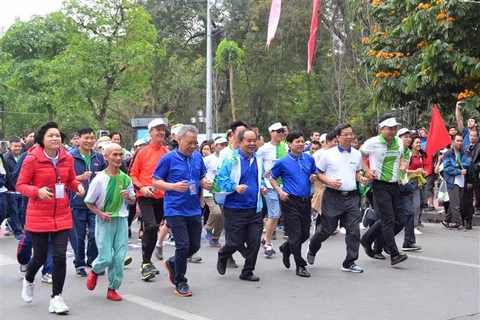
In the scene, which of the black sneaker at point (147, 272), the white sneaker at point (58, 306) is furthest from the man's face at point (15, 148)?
the white sneaker at point (58, 306)

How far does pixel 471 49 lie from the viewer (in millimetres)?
13094

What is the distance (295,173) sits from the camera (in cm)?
761

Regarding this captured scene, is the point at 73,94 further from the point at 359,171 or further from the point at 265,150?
the point at 359,171

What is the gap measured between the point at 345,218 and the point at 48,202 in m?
3.62

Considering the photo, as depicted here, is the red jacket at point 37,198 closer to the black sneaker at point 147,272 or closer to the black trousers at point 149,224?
the black trousers at point 149,224

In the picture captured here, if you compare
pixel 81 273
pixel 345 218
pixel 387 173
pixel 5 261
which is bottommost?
pixel 5 261

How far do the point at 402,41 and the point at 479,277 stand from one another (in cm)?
839

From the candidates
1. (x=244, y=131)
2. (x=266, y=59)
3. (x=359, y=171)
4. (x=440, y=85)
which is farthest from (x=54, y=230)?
(x=266, y=59)

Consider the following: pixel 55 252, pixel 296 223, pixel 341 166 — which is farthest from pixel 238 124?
pixel 55 252

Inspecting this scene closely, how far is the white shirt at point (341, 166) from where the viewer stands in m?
7.66

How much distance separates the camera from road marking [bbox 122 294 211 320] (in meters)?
5.81

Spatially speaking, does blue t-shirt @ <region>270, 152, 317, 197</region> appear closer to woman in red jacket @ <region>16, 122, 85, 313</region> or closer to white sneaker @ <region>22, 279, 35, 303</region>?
woman in red jacket @ <region>16, 122, 85, 313</region>

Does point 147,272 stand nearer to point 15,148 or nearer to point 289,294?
point 289,294

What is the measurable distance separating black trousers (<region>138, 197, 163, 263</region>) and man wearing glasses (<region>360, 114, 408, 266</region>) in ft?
8.76
